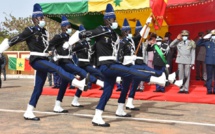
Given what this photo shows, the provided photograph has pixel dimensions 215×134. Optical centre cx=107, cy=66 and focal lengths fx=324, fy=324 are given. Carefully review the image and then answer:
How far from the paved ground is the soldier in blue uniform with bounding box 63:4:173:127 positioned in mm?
501

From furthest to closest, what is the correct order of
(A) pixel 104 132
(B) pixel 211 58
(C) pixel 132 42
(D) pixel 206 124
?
1. (B) pixel 211 58
2. (C) pixel 132 42
3. (D) pixel 206 124
4. (A) pixel 104 132

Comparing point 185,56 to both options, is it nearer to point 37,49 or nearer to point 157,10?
point 157,10

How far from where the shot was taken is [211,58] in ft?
33.0

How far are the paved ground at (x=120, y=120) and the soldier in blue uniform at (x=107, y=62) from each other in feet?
1.64

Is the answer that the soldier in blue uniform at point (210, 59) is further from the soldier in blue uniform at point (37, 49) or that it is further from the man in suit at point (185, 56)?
the soldier in blue uniform at point (37, 49)

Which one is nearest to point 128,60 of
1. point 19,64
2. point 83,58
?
point 83,58

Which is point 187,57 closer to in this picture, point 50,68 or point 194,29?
point 194,29

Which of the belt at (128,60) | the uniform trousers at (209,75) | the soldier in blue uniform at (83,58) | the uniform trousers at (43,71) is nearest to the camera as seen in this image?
the uniform trousers at (43,71)

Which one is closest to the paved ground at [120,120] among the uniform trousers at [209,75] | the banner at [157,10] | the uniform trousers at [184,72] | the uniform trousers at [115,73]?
the uniform trousers at [115,73]

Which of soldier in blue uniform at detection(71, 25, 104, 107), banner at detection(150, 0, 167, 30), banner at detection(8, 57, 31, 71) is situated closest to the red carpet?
soldier in blue uniform at detection(71, 25, 104, 107)

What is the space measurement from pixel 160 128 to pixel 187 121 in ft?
3.17

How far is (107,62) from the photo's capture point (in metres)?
6.26

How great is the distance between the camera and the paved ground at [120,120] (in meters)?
5.78

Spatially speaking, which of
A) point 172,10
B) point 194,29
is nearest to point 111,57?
point 172,10
